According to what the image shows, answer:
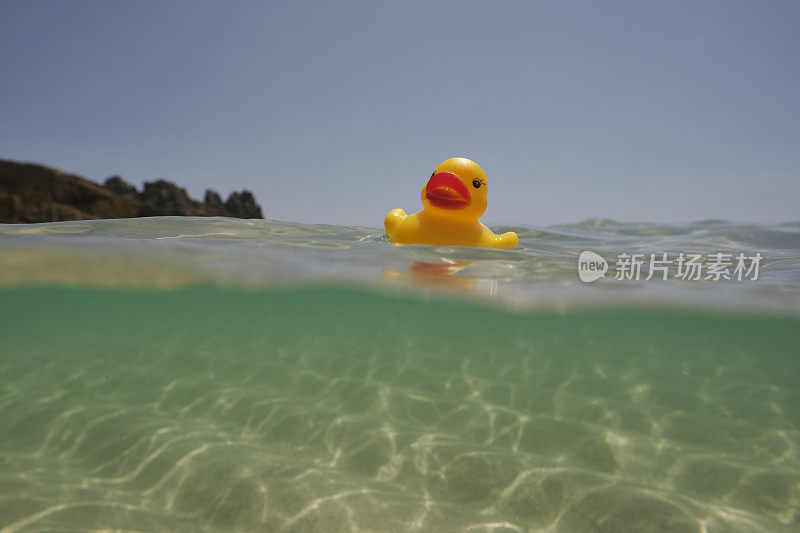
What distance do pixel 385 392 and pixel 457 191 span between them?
354 centimetres

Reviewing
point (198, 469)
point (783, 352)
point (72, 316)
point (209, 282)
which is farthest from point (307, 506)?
point (72, 316)

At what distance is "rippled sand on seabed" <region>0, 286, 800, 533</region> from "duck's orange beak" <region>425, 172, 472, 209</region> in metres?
2.46

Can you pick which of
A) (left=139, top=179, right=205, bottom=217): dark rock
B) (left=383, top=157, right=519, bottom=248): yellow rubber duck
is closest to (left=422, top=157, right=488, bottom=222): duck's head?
(left=383, top=157, right=519, bottom=248): yellow rubber duck

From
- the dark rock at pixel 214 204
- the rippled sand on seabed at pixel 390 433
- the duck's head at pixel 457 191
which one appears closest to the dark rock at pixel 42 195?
the dark rock at pixel 214 204

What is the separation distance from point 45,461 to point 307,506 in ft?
8.69

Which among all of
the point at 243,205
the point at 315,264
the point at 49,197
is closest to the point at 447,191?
the point at 315,264

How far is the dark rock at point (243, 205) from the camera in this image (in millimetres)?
30328

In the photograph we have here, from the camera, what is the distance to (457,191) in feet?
21.9

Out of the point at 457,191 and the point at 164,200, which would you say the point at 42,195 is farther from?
the point at 457,191

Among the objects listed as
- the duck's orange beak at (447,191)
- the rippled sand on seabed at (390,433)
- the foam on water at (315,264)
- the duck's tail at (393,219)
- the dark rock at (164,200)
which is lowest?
the rippled sand on seabed at (390,433)

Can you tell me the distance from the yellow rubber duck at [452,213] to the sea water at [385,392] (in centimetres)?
35

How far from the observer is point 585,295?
26.9 ft

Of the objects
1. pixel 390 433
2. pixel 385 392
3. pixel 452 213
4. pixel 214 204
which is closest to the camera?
pixel 390 433

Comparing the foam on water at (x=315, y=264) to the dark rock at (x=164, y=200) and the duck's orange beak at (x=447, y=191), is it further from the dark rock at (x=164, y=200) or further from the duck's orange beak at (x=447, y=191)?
the dark rock at (x=164, y=200)
